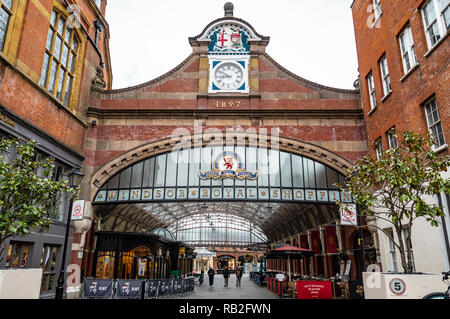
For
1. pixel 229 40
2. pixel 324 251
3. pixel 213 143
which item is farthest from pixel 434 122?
pixel 324 251

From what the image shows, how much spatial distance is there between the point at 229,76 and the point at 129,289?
12889mm

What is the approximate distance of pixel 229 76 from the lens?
62.4 feet

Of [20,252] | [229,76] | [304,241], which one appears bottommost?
[20,252]

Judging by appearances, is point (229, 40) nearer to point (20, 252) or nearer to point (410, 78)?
point (410, 78)

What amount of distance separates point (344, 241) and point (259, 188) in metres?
8.52

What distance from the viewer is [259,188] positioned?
54.9ft

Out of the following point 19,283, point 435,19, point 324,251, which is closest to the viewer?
point 19,283

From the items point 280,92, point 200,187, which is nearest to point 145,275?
point 200,187

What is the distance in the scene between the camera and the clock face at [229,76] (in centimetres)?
1878

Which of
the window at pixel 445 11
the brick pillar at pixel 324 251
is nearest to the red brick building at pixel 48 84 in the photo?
the window at pixel 445 11

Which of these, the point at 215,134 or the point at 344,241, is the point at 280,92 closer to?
the point at 215,134

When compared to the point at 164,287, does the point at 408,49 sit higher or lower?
higher

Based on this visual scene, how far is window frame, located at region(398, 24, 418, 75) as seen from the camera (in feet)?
42.1
